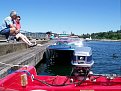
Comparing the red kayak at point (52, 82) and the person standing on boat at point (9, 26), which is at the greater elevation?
the person standing on boat at point (9, 26)

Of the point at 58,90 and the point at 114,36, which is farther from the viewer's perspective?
the point at 114,36

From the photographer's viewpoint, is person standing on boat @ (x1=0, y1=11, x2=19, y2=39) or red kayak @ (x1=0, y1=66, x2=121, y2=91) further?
person standing on boat @ (x1=0, y1=11, x2=19, y2=39)

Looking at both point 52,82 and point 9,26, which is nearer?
point 52,82

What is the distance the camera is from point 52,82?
8.21 metres

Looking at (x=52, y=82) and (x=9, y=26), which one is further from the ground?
(x=9, y=26)

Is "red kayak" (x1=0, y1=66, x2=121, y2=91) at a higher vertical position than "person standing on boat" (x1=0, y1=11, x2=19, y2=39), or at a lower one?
lower

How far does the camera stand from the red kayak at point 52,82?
22.9ft

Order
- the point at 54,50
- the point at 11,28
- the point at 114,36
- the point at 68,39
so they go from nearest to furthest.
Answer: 1. the point at 11,28
2. the point at 54,50
3. the point at 68,39
4. the point at 114,36

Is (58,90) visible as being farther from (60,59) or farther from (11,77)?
(60,59)

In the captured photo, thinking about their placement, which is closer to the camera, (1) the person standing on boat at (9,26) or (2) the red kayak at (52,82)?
(2) the red kayak at (52,82)

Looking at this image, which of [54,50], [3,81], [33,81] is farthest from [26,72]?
[54,50]

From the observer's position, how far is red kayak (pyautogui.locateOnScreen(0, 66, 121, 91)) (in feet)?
22.9

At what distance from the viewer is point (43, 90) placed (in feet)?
22.8

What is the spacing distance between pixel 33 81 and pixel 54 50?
13584mm
